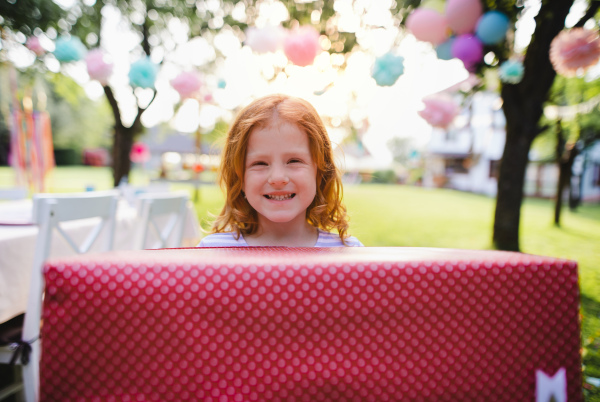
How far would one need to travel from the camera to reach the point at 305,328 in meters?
0.54

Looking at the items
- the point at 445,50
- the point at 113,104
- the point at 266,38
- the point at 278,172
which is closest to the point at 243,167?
the point at 278,172

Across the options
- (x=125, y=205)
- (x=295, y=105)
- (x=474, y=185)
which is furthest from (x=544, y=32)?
(x=474, y=185)

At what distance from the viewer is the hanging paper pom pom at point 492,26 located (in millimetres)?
3346

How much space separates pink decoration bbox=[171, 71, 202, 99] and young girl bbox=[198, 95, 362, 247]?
16.7ft

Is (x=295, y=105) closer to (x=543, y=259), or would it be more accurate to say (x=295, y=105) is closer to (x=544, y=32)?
(x=543, y=259)

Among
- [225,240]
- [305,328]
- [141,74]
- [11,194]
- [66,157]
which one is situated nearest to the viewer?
[305,328]

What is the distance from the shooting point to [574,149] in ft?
33.3

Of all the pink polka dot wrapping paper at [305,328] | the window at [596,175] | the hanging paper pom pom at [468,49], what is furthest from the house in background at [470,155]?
the pink polka dot wrapping paper at [305,328]

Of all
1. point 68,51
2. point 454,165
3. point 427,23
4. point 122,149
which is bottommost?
point 454,165

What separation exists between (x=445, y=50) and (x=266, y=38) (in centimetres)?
222

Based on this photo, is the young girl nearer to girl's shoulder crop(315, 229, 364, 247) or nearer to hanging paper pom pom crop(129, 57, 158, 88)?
girl's shoulder crop(315, 229, 364, 247)

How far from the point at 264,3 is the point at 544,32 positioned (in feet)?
16.8

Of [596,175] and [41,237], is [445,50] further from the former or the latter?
[596,175]

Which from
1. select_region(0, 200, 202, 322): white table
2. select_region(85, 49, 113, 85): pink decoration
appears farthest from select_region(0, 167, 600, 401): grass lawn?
select_region(85, 49, 113, 85): pink decoration
